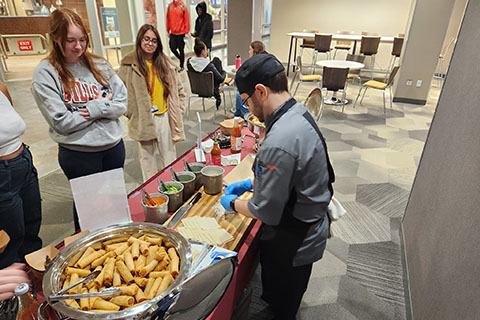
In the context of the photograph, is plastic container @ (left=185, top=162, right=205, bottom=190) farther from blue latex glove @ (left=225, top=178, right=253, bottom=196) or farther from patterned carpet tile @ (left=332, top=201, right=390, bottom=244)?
patterned carpet tile @ (left=332, top=201, right=390, bottom=244)

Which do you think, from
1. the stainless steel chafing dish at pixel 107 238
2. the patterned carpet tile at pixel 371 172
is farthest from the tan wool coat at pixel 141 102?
the patterned carpet tile at pixel 371 172

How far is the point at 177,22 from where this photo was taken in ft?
26.3

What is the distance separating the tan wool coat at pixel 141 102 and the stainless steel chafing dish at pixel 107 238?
150 cm

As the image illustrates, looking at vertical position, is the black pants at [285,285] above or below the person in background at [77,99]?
below

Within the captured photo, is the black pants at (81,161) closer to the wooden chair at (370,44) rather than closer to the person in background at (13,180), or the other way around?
the person in background at (13,180)

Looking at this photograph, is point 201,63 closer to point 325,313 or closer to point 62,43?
point 62,43

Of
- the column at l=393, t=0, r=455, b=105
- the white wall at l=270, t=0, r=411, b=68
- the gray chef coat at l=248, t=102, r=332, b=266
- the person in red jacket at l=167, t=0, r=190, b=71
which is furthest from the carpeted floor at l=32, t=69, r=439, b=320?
the white wall at l=270, t=0, r=411, b=68

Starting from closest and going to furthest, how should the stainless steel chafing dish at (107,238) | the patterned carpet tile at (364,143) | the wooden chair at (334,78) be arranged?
the stainless steel chafing dish at (107,238)
the patterned carpet tile at (364,143)
the wooden chair at (334,78)

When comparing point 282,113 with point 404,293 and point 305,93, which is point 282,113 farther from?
point 305,93

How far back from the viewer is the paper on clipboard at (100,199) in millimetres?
1148

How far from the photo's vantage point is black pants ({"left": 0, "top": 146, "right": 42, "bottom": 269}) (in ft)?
5.22

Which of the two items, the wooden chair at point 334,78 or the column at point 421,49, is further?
the column at point 421,49

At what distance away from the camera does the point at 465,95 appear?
1.75m

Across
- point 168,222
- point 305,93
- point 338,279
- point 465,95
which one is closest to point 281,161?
point 168,222
